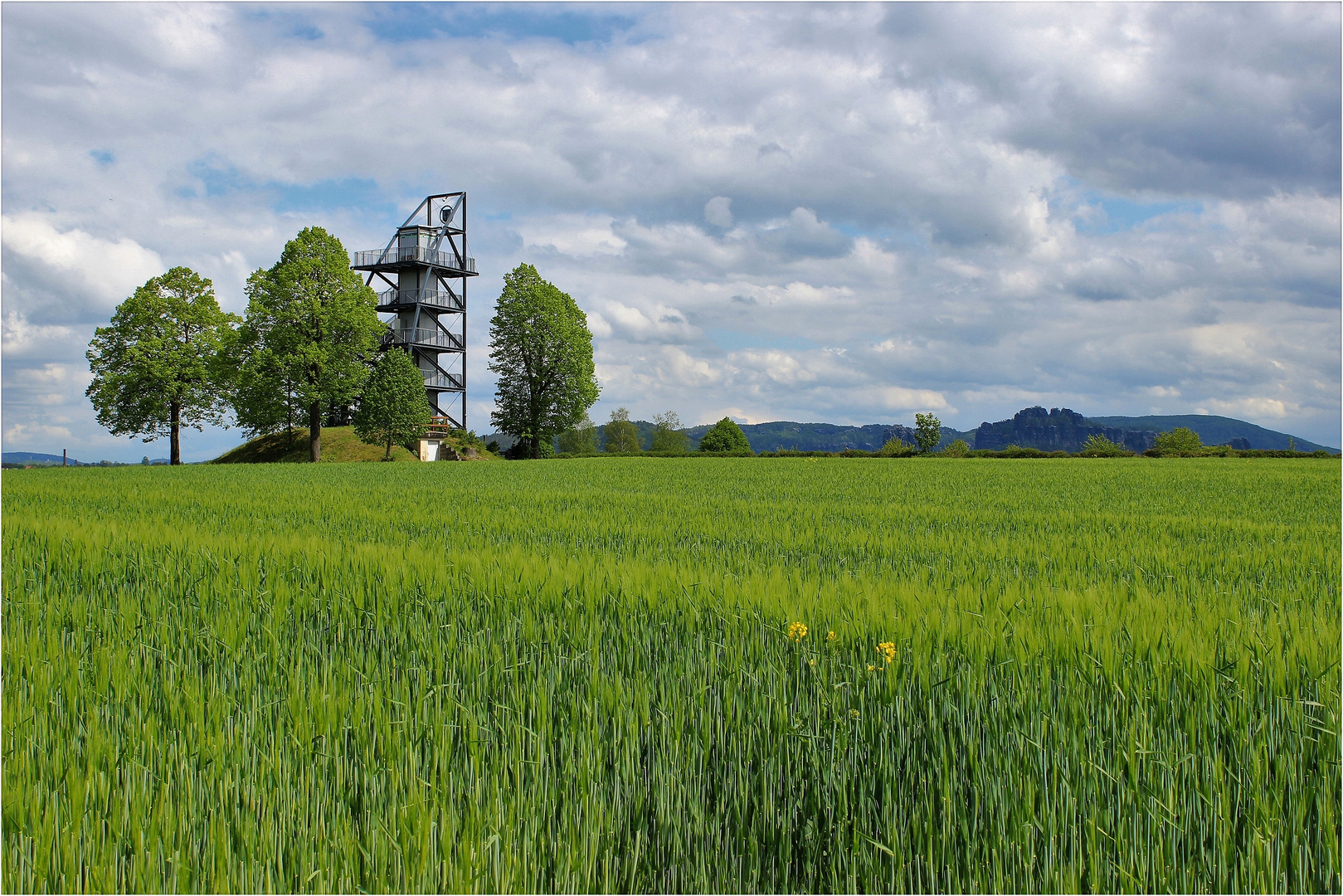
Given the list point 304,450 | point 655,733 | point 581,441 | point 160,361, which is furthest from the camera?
point 581,441

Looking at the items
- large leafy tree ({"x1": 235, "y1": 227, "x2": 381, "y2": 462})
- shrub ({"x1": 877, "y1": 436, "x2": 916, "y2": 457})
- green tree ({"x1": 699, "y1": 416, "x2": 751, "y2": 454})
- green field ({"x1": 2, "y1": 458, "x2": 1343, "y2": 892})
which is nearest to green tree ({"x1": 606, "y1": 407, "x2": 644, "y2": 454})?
green tree ({"x1": 699, "y1": 416, "x2": 751, "y2": 454})

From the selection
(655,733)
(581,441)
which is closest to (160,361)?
(655,733)

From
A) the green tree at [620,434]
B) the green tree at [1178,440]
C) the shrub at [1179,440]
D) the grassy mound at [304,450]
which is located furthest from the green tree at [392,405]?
the green tree at [1178,440]

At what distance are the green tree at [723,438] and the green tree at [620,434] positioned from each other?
2447 centimetres

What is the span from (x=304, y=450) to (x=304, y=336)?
29.4 ft

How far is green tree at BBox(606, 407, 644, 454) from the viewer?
104750 mm

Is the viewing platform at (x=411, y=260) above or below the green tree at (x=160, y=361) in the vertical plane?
above

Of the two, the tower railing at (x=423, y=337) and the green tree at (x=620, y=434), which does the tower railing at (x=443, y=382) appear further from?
the green tree at (x=620, y=434)

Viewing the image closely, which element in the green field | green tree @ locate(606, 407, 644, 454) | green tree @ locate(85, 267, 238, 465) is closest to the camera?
the green field

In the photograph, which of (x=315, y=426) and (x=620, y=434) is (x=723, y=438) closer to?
(x=620, y=434)

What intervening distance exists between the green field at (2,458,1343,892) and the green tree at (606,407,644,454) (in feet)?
325

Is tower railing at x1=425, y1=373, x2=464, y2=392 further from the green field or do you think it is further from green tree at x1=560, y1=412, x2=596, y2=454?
the green field

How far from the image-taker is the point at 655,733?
103 inches

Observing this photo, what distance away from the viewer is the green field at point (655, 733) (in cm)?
204
